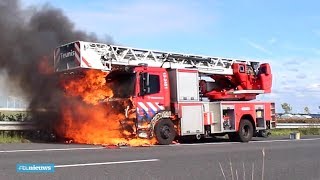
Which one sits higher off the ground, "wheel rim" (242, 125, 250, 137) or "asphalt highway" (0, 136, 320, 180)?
"wheel rim" (242, 125, 250, 137)

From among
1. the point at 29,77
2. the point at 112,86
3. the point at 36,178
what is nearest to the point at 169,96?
the point at 112,86

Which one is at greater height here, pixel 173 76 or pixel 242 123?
pixel 173 76

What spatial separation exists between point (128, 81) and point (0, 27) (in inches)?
240

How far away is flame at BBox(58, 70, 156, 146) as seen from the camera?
16.8 metres

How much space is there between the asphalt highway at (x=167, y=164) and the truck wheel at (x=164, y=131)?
84.9 inches

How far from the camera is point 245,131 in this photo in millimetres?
20062

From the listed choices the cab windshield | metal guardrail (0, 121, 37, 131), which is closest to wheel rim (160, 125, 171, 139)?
the cab windshield

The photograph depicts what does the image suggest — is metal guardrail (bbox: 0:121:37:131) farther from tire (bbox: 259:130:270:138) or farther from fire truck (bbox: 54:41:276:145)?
tire (bbox: 259:130:270:138)

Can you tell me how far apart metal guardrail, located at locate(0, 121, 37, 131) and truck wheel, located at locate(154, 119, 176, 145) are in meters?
5.54

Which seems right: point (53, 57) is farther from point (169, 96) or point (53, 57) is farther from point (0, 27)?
point (169, 96)

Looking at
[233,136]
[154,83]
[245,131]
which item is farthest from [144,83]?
[245,131]

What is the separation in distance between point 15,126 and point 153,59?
6.01 meters

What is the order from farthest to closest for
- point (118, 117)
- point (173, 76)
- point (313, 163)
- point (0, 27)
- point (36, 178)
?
point (0, 27) → point (173, 76) → point (118, 117) → point (313, 163) → point (36, 178)

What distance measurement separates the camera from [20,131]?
63.7 feet
